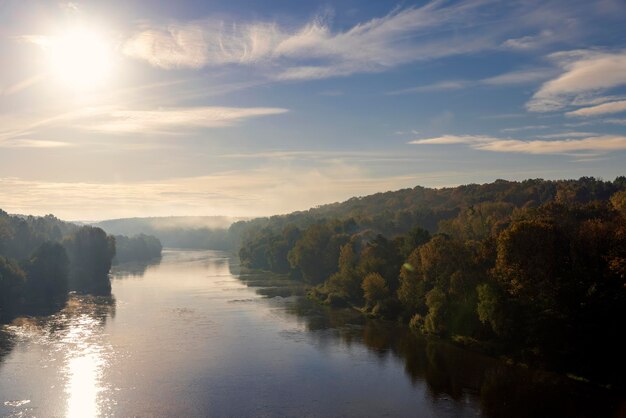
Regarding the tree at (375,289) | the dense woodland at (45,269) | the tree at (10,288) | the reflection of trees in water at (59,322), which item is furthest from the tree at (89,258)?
the tree at (375,289)

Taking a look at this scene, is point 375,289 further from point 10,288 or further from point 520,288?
point 10,288

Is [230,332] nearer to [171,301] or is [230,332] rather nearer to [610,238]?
[171,301]

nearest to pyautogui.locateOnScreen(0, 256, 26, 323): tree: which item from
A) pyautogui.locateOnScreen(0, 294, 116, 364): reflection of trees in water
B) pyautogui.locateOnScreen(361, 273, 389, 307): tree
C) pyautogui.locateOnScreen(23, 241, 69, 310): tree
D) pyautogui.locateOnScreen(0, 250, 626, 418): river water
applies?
pyautogui.locateOnScreen(23, 241, 69, 310): tree

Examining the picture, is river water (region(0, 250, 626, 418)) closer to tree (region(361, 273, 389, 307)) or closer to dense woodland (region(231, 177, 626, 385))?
dense woodland (region(231, 177, 626, 385))

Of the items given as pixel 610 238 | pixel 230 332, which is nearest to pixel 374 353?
pixel 230 332

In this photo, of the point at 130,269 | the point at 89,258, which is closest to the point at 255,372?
the point at 89,258
